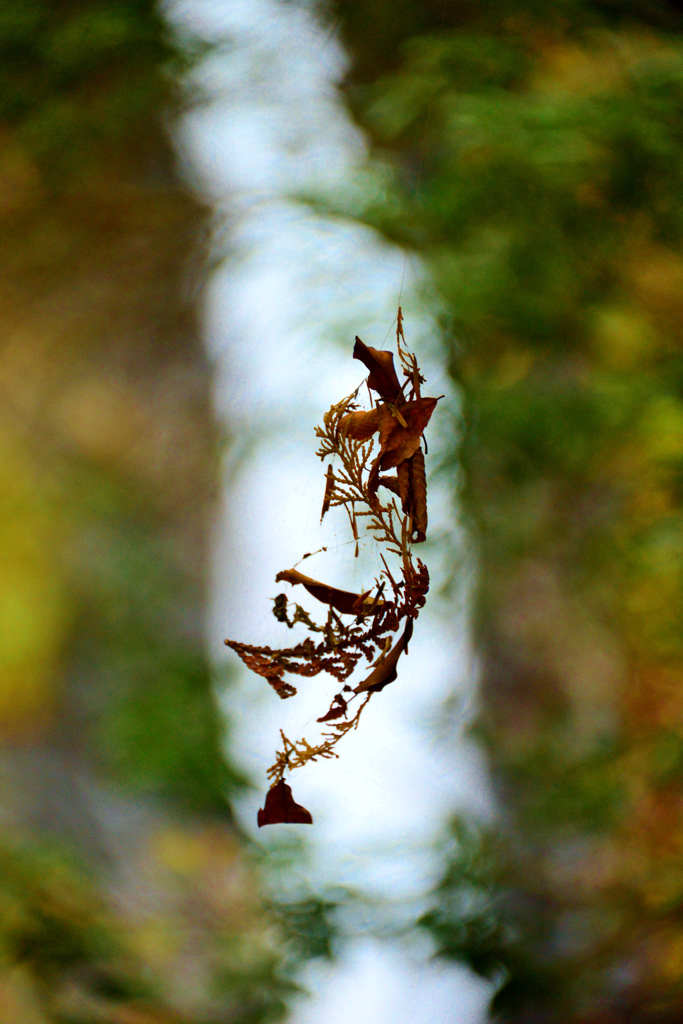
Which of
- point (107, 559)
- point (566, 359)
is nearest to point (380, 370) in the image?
point (566, 359)

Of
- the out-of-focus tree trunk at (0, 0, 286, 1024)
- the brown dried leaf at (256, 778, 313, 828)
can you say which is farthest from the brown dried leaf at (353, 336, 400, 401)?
the out-of-focus tree trunk at (0, 0, 286, 1024)

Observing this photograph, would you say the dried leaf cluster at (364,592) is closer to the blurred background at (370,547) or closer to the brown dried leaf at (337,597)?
the brown dried leaf at (337,597)

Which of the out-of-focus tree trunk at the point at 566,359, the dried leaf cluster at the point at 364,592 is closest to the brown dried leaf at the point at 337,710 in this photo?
the dried leaf cluster at the point at 364,592

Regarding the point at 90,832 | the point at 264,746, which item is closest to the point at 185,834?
the point at 90,832

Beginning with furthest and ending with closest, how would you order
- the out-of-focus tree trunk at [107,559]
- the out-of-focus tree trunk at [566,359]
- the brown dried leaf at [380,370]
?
the out-of-focus tree trunk at [107,559], the out-of-focus tree trunk at [566,359], the brown dried leaf at [380,370]

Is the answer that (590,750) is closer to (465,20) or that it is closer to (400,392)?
(400,392)

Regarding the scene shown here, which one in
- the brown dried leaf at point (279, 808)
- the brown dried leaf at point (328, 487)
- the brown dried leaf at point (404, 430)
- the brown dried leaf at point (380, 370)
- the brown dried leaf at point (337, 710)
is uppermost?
the brown dried leaf at point (380, 370)
